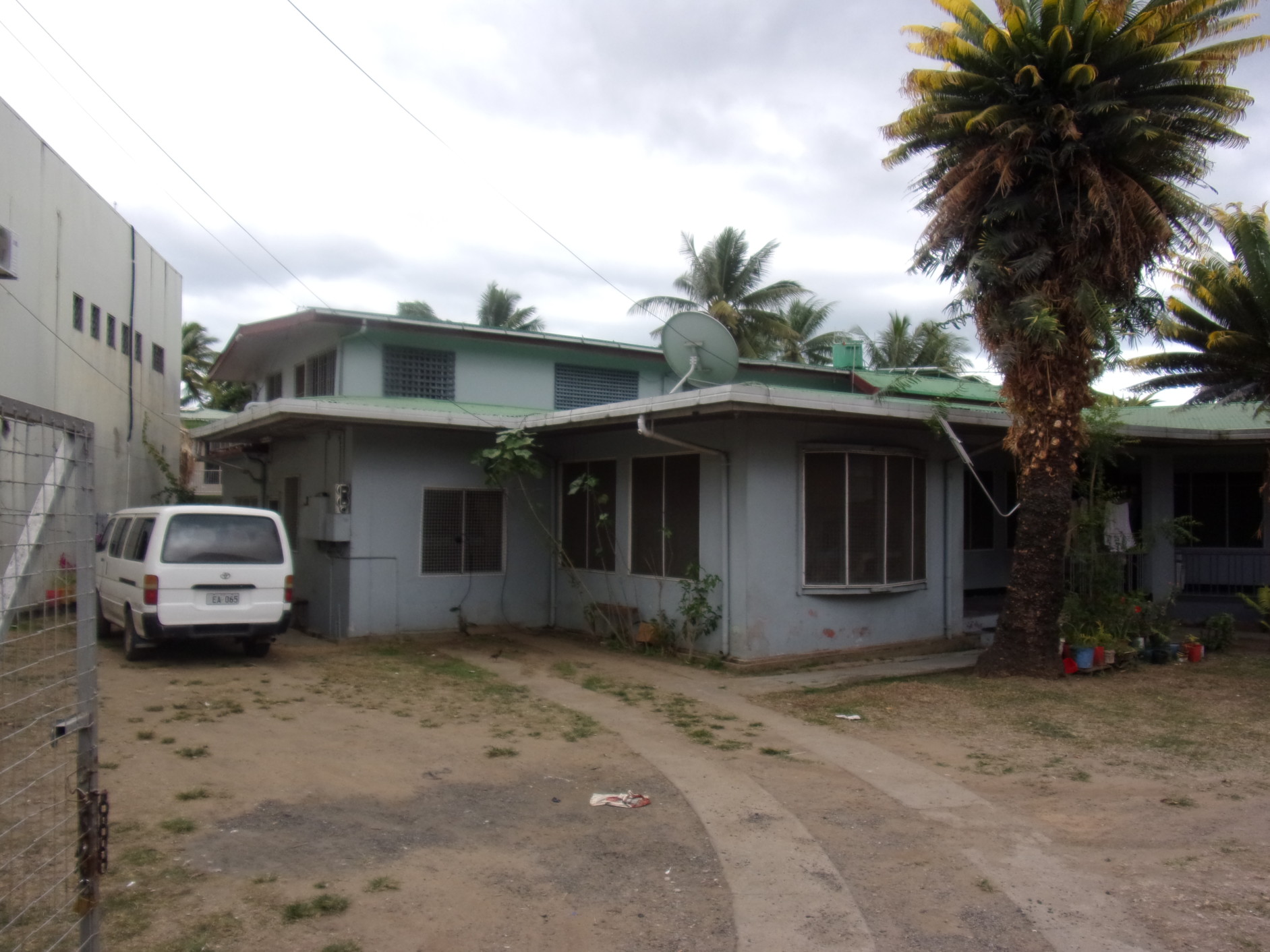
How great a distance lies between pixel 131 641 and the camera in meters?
11.5

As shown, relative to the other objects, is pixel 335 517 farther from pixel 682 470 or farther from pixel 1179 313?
pixel 1179 313

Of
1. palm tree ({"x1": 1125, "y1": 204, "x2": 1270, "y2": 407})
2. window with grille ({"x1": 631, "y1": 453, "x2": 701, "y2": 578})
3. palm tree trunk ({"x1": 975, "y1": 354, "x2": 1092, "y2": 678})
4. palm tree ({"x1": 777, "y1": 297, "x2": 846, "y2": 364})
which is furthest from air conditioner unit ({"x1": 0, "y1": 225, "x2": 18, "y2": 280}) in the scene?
palm tree ({"x1": 777, "y1": 297, "x2": 846, "y2": 364})

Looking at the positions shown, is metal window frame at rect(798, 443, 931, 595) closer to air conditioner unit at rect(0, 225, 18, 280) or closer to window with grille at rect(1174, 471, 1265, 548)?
window with grille at rect(1174, 471, 1265, 548)

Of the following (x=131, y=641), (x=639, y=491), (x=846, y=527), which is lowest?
(x=131, y=641)

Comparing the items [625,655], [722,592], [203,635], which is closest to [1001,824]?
[722,592]

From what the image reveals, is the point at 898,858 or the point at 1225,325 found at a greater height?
the point at 1225,325

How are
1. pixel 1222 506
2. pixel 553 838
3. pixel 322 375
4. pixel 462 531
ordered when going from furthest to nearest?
1. pixel 322 375
2. pixel 1222 506
3. pixel 462 531
4. pixel 553 838

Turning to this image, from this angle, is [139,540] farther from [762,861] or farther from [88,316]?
[762,861]

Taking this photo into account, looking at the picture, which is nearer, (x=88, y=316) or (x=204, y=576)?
(x=204, y=576)

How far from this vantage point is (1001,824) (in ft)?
20.0

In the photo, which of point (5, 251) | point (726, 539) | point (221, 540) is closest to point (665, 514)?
point (726, 539)

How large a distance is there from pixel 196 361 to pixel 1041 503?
133ft

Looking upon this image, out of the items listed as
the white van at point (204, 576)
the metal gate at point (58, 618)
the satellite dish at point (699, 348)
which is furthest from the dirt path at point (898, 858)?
the satellite dish at point (699, 348)

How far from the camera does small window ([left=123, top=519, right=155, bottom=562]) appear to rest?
11.2 m
